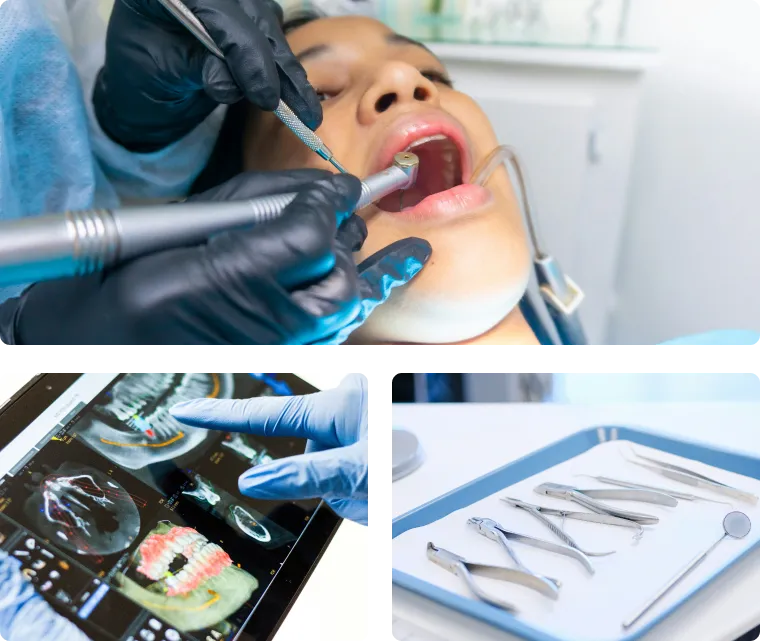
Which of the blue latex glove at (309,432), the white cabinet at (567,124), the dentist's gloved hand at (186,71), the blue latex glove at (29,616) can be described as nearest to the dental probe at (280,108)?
the dentist's gloved hand at (186,71)

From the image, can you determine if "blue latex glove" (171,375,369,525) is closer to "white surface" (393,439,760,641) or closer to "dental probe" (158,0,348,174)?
"white surface" (393,439,760,641)

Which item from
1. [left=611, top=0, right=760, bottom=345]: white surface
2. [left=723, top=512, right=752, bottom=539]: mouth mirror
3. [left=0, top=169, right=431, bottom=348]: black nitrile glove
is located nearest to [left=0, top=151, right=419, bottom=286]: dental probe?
[left=0, top=169, right=431, bottom=348]: black nitrile glove

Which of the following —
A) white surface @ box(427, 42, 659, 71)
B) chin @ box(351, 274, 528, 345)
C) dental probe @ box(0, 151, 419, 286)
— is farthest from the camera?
white surface @ box(427, 42, 659, 71)

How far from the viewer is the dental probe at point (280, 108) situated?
0.64 metres

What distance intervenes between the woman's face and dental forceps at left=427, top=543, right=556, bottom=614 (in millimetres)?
234

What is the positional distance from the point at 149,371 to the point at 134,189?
0.32 metres

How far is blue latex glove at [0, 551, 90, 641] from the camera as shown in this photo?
54 centimetres

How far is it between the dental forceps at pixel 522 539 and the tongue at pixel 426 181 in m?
0.35

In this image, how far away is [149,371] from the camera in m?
0.64

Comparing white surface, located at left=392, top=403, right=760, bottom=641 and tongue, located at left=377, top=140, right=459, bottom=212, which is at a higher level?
tongue, located at left=377, top=140, right=459, bottom=212

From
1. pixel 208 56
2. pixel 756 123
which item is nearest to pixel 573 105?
pixel 756 123

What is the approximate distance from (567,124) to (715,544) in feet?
2.09

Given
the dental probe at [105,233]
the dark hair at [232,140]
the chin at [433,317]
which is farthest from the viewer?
the dark hair at [232,140]

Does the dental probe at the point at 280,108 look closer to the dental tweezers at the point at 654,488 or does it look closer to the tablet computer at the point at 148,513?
the tablet computer at the point at 148,513
